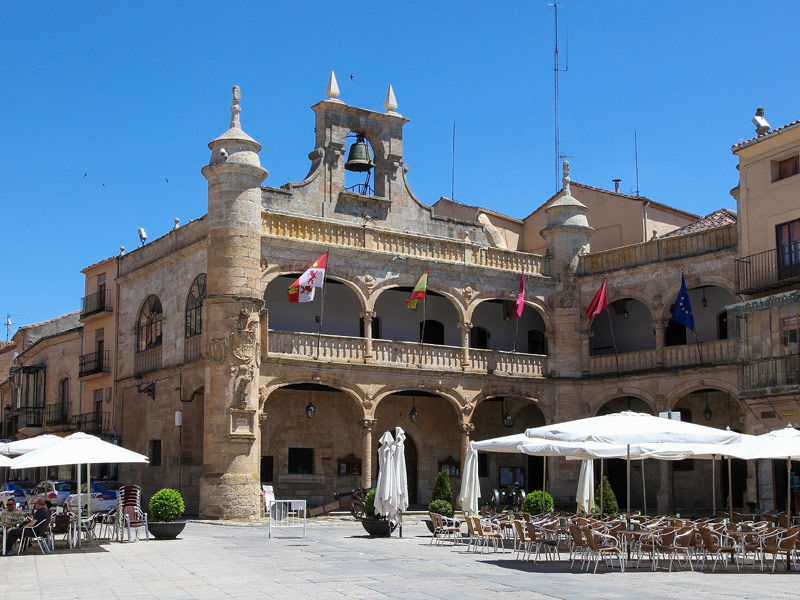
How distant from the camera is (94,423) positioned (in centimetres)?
3725

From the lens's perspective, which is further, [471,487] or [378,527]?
[378,527]

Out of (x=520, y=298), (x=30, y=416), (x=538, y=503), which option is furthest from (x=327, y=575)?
(x=30, y=416)

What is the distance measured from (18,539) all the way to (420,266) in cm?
1583

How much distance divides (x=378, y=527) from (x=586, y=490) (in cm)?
446

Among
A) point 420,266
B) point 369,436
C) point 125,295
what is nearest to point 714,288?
point 420,266

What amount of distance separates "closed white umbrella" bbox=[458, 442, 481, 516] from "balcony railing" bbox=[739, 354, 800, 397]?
8824mm

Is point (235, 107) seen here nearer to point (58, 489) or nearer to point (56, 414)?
point (58, 489)

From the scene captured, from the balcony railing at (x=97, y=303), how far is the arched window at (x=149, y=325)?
2495mm

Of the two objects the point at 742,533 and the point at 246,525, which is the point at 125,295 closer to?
the point at 246,525

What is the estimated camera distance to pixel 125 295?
35969 mm

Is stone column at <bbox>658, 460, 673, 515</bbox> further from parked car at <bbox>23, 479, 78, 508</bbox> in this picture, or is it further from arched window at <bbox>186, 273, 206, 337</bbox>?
parked car at <bbox>23, 479, 78, 508</bbox>

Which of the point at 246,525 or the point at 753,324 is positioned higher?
the point at 753,324

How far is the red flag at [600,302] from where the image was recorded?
31844mm

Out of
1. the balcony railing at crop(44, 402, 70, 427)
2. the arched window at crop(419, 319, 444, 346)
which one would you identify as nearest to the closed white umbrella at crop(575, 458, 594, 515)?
the arched window at crop(419, 319, 444, 346)
